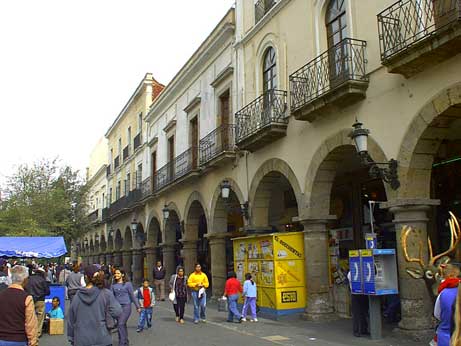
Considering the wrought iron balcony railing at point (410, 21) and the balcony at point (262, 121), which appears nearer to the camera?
the wrought iron balcony railing at point (410, 21)

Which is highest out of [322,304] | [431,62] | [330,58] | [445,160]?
[330,58]

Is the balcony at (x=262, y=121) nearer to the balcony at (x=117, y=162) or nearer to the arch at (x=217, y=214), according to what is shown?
the arch at (x=217, y=214)

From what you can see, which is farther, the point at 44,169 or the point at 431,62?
the point at 44,169

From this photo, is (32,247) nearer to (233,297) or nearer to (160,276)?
(160,276)

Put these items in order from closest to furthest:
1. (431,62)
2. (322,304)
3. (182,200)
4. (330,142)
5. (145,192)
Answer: (431,62), (330,142), (322,304), (182,200), (145,192)

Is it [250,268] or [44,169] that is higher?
[44,169]

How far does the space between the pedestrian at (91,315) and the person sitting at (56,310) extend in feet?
24.0

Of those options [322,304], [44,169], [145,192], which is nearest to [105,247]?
[44,169]

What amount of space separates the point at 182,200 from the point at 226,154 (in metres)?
5.83

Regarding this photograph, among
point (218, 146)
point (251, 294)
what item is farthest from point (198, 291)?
point (218, 146)

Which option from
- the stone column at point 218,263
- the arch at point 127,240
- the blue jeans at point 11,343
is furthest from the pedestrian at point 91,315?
the arch at point 127,240

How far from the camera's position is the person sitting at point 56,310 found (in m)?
12.6

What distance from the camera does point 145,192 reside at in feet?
91.9

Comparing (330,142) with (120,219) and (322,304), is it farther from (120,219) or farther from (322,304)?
(120,219)
